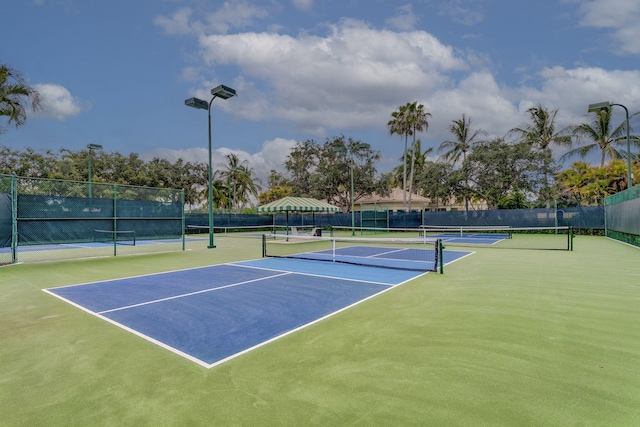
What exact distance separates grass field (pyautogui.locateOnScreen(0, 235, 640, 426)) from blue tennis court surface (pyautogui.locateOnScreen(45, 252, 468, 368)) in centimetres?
29

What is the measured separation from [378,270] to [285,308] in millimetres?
4183

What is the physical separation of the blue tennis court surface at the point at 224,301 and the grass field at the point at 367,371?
0.94ft

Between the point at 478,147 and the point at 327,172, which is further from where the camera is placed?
the point at 327,172

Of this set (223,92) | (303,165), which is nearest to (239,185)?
(303,165)

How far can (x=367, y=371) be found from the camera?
126 inches

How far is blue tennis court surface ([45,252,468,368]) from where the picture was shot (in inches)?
165

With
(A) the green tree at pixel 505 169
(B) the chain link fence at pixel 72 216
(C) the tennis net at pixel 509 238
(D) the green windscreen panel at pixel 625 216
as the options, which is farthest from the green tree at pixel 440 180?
(B) the chain link fence at pixel 72 216

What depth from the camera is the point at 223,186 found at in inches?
1854

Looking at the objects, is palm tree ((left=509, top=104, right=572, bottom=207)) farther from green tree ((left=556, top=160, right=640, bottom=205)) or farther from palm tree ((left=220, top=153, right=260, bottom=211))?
palm tree ((left=220, top=153, right=260, bottom=211))

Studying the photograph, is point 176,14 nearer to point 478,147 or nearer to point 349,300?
point 349,300

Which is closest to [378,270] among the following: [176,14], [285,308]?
[285,308]

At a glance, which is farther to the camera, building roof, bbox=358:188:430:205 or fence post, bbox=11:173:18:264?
building roof, bbox=358:188:430:205

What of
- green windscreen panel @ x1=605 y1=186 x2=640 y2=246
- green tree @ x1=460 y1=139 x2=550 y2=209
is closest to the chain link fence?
green windscreen panel @ x1=605 y1=186 x2=640 y2=246

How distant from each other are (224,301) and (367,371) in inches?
136
